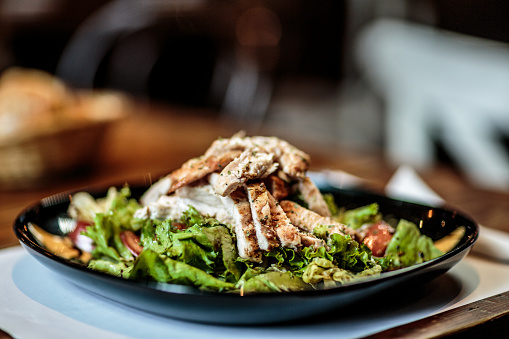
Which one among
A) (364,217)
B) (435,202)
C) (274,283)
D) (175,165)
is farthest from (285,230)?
(175,165)

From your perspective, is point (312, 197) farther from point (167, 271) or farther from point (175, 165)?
point (175, 165)

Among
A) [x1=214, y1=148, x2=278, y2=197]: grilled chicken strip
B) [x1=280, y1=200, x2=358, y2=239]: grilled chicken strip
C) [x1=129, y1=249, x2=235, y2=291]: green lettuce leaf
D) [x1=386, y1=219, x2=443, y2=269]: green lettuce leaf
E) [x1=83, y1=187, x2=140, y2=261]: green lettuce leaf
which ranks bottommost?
[x1=83, y1=187, x2=140, y2=261]: green lettuce leaf

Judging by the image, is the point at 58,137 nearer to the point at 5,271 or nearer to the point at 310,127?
the point at 5,271

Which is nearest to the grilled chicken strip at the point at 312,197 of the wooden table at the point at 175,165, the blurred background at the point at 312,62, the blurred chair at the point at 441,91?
the wooden table at the point at 175,165

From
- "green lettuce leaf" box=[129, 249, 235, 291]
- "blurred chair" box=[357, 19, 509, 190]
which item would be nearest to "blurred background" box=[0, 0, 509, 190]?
"blurred chair" box=[357, 19, 509, 190]

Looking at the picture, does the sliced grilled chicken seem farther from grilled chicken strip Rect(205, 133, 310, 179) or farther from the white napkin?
the white napkin

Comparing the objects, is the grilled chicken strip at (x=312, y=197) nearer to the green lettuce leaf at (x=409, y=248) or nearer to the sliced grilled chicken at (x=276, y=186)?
the sliced grilled chicken at (x=276, y=186)
